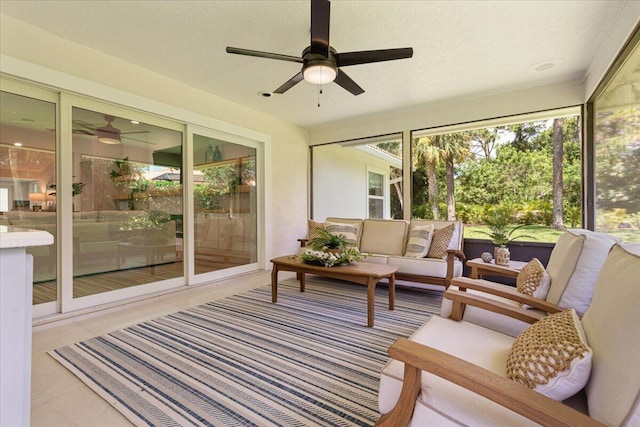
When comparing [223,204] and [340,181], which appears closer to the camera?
[223,204]

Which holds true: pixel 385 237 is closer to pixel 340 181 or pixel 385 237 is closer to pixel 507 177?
pixel 507 177

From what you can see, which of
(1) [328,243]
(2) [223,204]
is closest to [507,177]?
(1) [328,243]

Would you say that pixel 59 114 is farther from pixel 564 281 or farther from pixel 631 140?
pixel 631 140

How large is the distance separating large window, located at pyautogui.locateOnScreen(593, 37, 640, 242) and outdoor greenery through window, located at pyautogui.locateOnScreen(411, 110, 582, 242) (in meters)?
0.73

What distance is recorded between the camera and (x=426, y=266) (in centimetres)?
354

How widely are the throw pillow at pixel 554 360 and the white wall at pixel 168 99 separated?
393cm

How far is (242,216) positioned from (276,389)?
11.2ft

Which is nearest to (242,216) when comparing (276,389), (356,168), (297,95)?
(297,95)

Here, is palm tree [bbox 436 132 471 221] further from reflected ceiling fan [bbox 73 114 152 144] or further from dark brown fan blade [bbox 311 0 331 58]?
reflected ceiling fan [bbox 73 114 152 144]

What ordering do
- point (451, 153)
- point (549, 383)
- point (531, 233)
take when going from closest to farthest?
point (549, 383)
point (531, 233)
point (451, 153)

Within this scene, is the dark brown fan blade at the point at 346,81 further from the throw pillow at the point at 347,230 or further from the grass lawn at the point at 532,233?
the grass lawn at the point at 532,233

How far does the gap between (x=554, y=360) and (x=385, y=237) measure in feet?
10.9

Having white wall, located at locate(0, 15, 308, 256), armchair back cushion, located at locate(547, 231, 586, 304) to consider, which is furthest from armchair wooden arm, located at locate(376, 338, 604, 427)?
white wall, located at locate(0, 15, 308, 256)

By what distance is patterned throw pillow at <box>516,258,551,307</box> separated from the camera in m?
1.86
